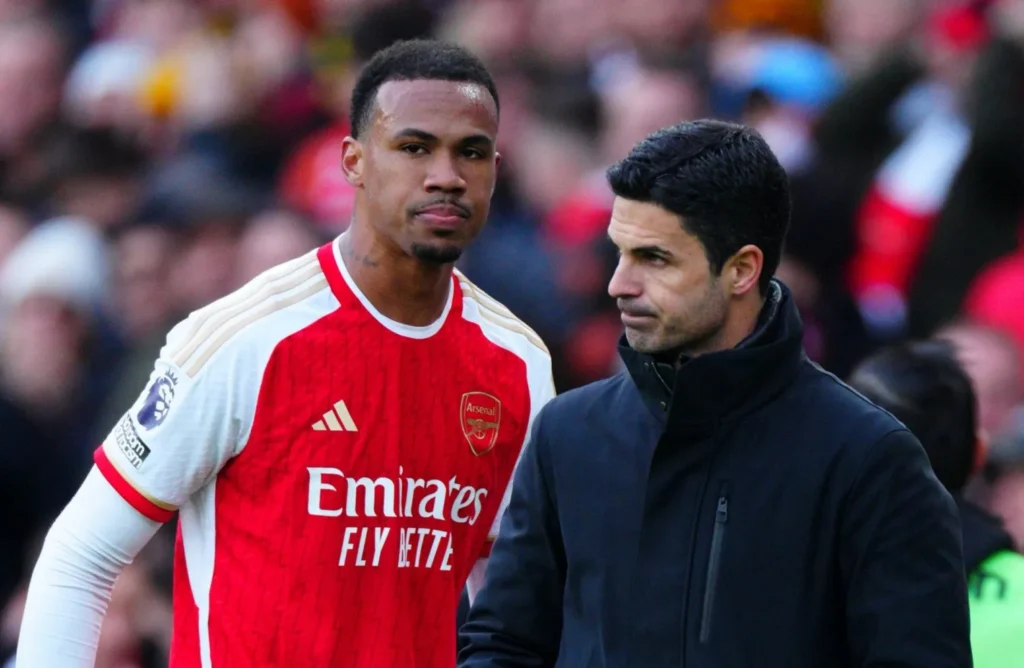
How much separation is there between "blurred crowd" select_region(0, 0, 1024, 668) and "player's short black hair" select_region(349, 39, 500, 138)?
5.67 feet

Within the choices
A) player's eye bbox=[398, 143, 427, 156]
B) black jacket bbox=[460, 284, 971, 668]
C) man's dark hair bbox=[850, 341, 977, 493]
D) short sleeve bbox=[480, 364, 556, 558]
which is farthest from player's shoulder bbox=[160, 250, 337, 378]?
man's dark hair bbox=[850, 341, 977, 493]

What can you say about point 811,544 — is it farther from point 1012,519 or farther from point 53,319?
point 53,319

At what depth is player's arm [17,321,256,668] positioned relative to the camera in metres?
3.71

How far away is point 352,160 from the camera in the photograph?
13.0ft

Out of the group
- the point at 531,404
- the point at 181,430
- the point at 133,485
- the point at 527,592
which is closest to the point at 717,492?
the point at 527,592

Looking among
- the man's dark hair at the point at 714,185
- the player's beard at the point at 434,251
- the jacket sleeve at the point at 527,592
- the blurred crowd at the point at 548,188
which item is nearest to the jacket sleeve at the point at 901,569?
the man's dark hair at the point at 714,185

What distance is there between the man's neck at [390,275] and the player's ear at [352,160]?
99mm

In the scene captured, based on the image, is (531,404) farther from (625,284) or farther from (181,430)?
(625,284)

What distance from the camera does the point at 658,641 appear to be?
3.05 metres

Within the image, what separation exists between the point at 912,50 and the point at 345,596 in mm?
3654

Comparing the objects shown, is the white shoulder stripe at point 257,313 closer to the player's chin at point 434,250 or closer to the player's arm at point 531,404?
the player's chin at point 434,250

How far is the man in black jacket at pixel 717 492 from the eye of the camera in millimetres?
2977

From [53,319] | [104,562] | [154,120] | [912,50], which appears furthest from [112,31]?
[104,562]

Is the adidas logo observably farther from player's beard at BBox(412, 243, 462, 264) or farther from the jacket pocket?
the jacket pocket
